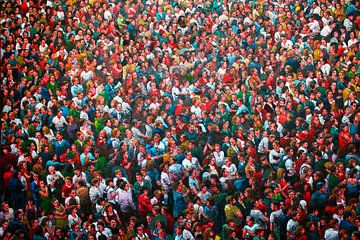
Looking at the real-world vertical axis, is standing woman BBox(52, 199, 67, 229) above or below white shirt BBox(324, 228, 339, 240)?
below

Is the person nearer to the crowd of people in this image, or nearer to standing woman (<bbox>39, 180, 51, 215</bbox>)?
the crowd of people

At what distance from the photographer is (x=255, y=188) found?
30.8 feet

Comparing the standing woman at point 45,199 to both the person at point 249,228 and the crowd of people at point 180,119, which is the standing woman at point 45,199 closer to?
the crowd of people at point 180,119

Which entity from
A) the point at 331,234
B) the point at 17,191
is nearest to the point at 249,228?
the point at 331,234

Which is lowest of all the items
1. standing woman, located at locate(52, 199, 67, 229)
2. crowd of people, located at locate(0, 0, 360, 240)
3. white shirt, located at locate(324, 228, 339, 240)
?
standing woman, located at locate(52, 199, 67, 229)

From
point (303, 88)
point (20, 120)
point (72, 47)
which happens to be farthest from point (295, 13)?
point (20, 120)

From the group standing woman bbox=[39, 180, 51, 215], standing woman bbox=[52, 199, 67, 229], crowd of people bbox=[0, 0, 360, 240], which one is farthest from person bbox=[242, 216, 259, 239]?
standing woman bbox=[39, 180, 51, 215]

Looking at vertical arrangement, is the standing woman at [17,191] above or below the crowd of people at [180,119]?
below

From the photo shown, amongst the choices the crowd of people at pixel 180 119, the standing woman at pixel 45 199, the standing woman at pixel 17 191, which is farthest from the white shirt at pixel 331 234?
the standing woman at pixel 17 191

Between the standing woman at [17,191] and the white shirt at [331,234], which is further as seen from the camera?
the standing woman at [17,191]

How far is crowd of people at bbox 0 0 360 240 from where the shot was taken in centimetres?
930

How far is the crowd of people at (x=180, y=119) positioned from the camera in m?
9.30

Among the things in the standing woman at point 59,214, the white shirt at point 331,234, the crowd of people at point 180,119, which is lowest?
the standing woman at point 59,214

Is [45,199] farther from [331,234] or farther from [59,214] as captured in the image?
[331,234]
